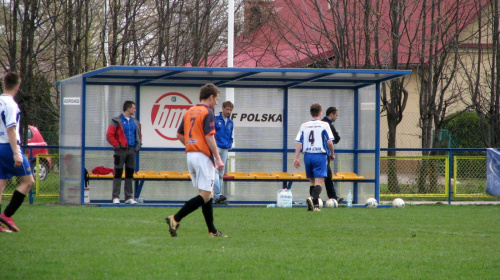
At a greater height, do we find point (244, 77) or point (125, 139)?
point (244, 77)

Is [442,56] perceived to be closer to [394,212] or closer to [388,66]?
[388,66]

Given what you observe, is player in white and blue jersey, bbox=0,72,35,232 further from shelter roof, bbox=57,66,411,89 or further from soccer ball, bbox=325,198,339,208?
soccer ball, bbox=325,198,339,208

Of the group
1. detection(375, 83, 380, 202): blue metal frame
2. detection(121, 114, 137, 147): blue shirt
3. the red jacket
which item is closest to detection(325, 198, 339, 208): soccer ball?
detection(375, 83, 380, 202): blue metal frame

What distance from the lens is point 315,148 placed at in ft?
43.1

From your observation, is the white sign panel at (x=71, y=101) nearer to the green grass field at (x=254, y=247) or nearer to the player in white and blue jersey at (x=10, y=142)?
the green grass field at (x=254, y=247)

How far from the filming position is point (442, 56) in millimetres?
19594

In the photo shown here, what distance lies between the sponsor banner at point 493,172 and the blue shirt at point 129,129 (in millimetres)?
8191

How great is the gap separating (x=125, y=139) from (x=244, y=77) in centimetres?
292

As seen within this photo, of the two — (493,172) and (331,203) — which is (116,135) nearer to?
(331,203)

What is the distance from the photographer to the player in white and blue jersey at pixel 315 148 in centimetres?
1313

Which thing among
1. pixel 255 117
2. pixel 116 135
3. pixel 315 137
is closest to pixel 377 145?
pixel 255 117

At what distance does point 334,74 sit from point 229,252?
8390 millimetres

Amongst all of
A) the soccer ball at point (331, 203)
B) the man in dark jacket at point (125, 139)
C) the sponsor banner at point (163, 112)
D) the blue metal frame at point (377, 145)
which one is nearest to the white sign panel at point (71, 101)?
the man in dark jacket at point (125, 139)

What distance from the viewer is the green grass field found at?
20.2ft
